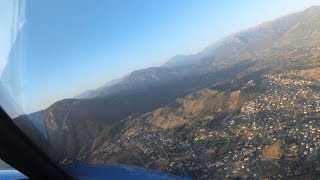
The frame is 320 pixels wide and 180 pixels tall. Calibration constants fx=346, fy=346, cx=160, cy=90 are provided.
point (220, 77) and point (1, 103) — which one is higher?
point (1, 103)

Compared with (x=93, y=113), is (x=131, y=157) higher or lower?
lower

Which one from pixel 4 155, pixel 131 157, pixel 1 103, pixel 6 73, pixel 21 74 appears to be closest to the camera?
pixel 1 103

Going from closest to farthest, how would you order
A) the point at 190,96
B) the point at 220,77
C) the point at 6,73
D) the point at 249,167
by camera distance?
the point at 6,73 → the point at 249,167 → the point at 190,96 → the point at 220,77

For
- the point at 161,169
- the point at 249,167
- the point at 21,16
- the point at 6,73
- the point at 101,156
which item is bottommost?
the point at 249,167

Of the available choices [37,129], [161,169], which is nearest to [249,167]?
[161,169]

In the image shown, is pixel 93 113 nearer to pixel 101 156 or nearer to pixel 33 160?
pixel 101 156

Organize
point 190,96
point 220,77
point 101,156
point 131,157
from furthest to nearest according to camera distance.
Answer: point 220,77, point 190,96, point 131,157, point 101,156

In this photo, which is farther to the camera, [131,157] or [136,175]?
[131,157]

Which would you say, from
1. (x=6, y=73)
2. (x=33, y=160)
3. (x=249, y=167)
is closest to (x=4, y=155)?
(x=33, y=160)

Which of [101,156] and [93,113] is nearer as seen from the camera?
[101,156]

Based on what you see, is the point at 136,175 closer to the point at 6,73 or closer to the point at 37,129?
the point at 37,129
